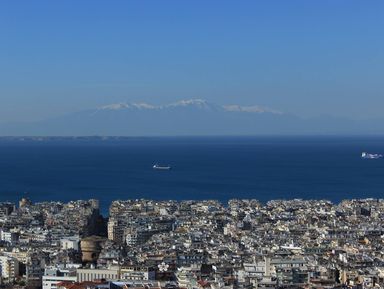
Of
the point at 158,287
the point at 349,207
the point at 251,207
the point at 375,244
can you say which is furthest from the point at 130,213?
the point at 158,287

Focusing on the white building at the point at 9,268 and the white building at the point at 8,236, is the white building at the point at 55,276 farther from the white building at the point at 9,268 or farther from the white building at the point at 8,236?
the white building at the point at 8,236

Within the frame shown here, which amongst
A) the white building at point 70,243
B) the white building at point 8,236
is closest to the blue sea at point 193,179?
the white building at point 8,236

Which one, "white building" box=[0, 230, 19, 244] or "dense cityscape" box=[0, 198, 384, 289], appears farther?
"white building" box=[0, 230, 19, 244]

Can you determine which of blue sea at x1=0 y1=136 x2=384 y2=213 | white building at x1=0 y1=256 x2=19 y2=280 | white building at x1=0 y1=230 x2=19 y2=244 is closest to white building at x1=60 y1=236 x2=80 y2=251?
white building at x1=0 y1=230 x2=19 y2=244

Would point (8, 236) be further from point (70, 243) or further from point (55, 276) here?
point (55, 276)

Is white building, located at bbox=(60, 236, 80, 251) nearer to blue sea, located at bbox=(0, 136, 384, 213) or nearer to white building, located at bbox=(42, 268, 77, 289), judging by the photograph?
white building, located at bbox=(42, 268, 77, 289)

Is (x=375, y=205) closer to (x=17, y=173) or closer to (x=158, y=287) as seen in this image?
(x=158, y=287)

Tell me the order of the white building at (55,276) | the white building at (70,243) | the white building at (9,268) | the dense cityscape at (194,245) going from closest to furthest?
1. the dense cityscape at (194,245)
2. the white building at (55,276)
3. the white building at (9,268)
4. the white building at (70,243)

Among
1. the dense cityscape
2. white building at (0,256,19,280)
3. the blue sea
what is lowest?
white building at (0,256,19,280)
